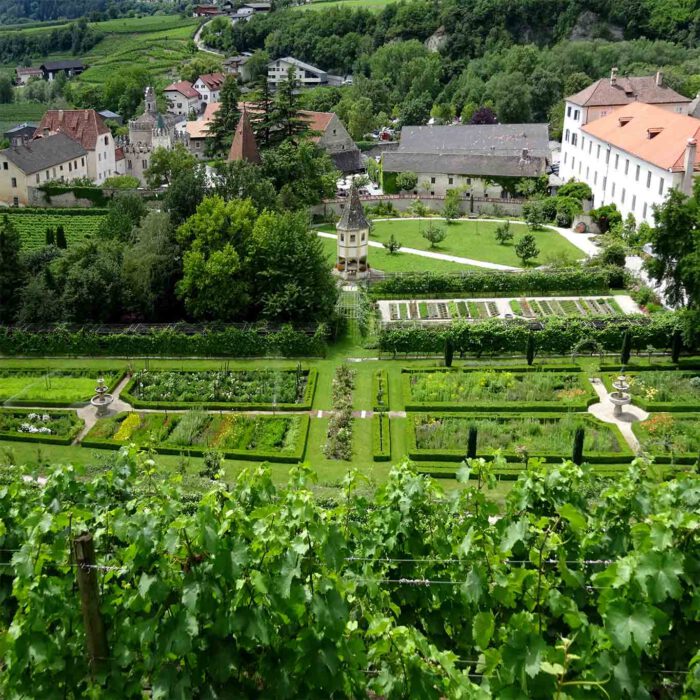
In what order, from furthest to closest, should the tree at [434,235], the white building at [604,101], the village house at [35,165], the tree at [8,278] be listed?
the white building at [604,101] → the village house at [35,165] → the tree at [434,235] → the tree at [8,278]

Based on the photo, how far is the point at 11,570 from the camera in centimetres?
1132

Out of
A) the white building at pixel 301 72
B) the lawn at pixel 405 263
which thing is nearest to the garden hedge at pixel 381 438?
the lawn at pixel 405 263

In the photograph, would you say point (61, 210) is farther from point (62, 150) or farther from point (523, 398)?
point (523, 398)

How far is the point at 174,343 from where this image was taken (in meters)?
35.2

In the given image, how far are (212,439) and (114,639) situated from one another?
17633 millimetres

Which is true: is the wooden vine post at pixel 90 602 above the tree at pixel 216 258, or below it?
above

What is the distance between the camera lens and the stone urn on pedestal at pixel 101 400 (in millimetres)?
30234

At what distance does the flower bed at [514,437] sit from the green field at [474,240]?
19.3m

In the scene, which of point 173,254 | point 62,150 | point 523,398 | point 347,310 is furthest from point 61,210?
point 523,398

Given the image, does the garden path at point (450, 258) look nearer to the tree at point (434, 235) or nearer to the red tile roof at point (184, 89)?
the tree at point (434, 235)

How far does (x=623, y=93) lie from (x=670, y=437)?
142 ft

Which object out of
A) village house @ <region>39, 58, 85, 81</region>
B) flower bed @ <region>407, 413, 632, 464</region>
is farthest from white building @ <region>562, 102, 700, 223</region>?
village house @ <region>39, 58, 85, 81</region>

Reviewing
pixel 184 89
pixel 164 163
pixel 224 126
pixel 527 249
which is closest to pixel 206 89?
pixel 184 89

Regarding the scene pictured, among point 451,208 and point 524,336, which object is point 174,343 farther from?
point 451,208
